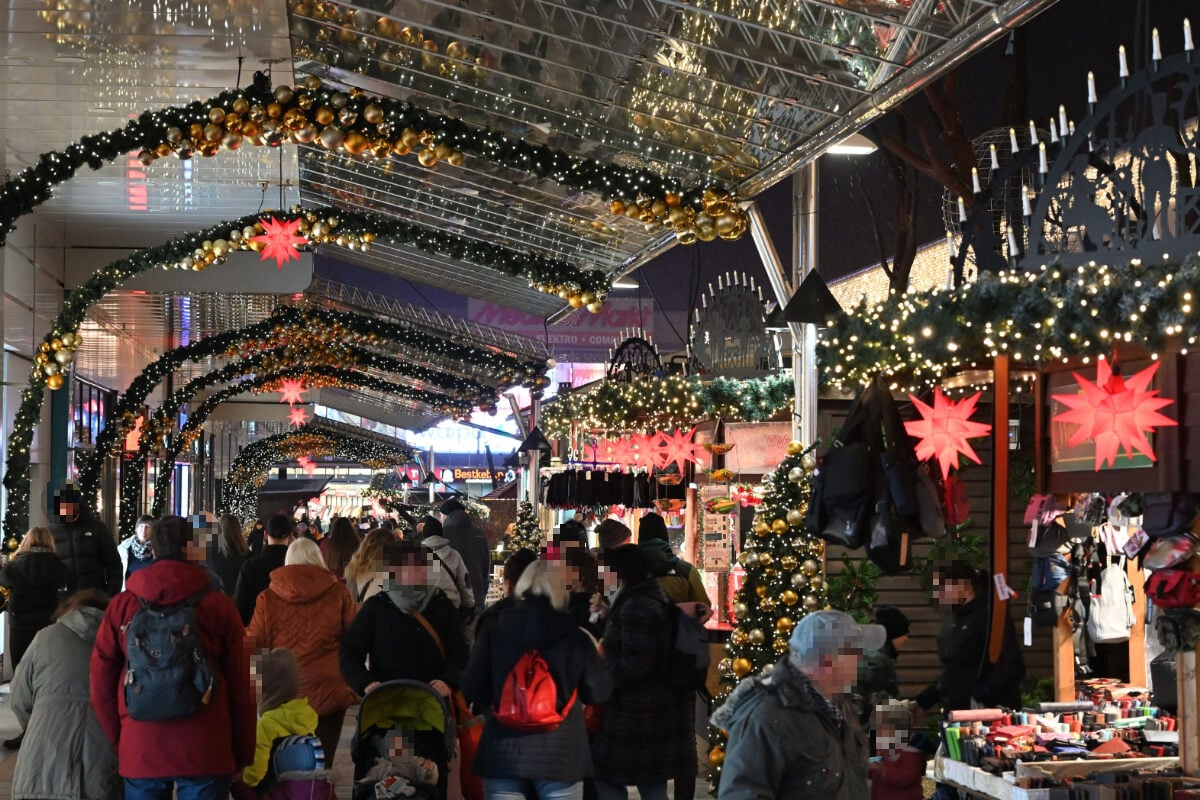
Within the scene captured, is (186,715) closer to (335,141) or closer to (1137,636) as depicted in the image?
(335,141)

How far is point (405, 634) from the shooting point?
22.1 ft

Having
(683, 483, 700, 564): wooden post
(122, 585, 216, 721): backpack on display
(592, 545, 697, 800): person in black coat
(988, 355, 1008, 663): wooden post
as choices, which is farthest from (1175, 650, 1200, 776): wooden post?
(683, 483, 700, 564): wooden post

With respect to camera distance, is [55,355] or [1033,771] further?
[55,355]

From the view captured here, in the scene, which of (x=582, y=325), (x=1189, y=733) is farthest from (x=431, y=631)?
(x=582, y=325)

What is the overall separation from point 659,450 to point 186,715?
885cm

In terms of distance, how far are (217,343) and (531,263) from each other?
27.2 ft

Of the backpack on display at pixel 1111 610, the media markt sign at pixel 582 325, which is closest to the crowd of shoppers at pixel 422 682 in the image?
the backpack on display at pixel 1111 610

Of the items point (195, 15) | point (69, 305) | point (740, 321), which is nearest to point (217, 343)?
point (69, 305)

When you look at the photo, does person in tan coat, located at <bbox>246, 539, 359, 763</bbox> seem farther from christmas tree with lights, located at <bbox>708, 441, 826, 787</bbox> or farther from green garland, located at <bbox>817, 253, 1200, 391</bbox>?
green garland, located at <bbox>817, 253, 1200, 391</bbox>

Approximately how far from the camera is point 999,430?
694cm

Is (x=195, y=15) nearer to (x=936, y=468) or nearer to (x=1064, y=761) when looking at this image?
(x=936, y=468)

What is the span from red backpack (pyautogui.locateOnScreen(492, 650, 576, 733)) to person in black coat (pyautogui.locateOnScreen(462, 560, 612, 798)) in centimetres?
3

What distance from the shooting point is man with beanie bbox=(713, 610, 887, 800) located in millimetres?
4117

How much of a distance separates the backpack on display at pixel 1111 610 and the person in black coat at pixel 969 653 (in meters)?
2.61
